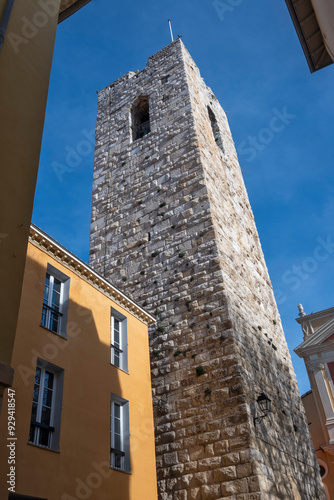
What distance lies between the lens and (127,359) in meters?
7.52

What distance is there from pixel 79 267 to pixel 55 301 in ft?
2.44

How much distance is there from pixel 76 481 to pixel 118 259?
6.09 metres

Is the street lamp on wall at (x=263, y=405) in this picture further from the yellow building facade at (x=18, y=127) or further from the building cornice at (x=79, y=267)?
the yellow building facade at (x=18, y=127)

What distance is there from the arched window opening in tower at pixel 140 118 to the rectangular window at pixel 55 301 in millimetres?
7421

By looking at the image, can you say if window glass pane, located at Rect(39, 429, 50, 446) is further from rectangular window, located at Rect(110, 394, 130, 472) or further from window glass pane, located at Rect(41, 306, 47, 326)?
window glass pane, located at Rect(41, 306, 47, 326)

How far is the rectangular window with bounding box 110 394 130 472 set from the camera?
6402 mm

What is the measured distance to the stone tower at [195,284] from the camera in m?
7.35

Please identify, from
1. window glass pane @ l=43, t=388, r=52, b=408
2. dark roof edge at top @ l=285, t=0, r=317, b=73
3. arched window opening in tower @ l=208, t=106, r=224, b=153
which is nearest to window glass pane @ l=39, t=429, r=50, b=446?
window glass pane @ l=43, t=388, r=52, b=408

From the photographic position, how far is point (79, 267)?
720 centimetres

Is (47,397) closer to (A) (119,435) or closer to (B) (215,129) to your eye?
(A) (119,435)

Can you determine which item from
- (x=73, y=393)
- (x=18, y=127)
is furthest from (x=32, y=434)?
(x=18, y=127)

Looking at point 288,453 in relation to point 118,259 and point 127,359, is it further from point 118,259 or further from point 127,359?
point 118,259

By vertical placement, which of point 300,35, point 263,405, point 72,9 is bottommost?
point 263,405

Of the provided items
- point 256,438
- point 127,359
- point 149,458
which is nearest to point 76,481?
point 149,458
